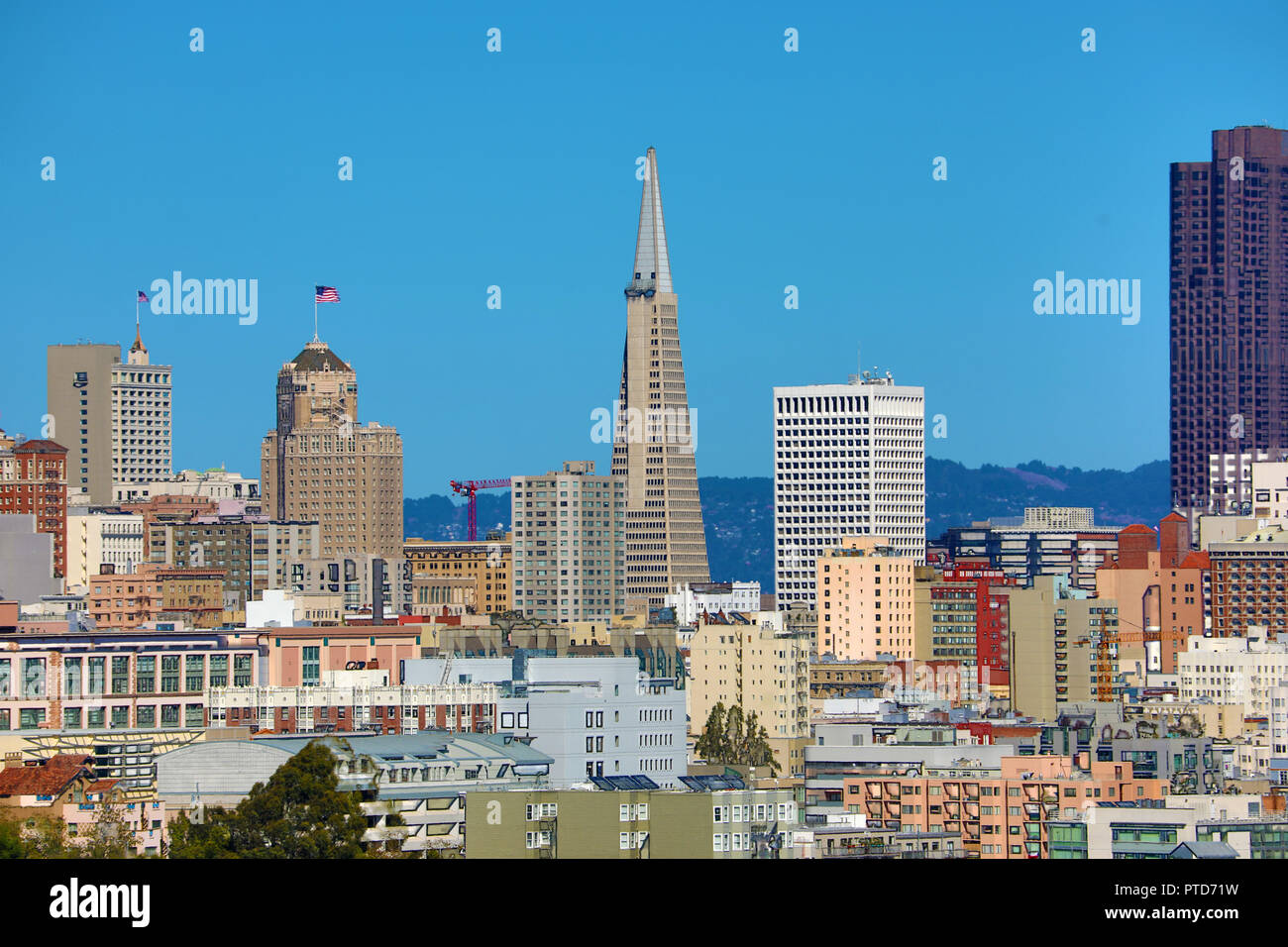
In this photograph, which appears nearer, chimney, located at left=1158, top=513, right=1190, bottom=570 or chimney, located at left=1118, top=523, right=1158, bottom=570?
chimney, located at left=1118, top=523, right=1158, bottom=570

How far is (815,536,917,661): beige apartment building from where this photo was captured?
135375mm

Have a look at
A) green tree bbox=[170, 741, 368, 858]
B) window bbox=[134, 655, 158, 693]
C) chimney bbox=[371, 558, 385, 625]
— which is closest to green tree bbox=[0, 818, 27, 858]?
green tree bbox=[170, 741, 368, 858]

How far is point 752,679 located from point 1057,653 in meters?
28.0

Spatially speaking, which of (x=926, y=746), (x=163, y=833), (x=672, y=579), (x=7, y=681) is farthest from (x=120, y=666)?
(x=672, y=579)

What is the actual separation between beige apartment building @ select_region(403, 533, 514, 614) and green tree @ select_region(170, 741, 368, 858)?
424 feet

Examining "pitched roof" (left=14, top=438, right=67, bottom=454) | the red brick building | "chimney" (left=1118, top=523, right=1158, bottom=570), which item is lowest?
"chimney" (left=1118, top=523, right=1158, bottom=570)

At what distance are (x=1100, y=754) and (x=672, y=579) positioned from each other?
10611 centimetres

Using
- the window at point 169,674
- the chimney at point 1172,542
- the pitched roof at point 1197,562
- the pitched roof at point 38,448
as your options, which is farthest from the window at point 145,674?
the pitched roof at point 1197,562

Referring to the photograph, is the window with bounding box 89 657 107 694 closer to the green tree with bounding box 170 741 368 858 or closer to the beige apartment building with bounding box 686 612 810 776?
the beige apartment building with bounding box 686 612 810 776

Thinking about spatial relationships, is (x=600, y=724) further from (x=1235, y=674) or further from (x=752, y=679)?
(x=1235, y=674)

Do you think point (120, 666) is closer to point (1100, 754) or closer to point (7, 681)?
point (7, 681)

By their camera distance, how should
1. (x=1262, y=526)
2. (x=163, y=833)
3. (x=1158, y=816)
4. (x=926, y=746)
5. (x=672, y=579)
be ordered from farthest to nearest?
(x=672, y=579) → (x=1262, y=526) → (x=926, y=746) → (x=1158, y=816) → (x=163, y=833)

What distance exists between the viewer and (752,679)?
3639 inches
